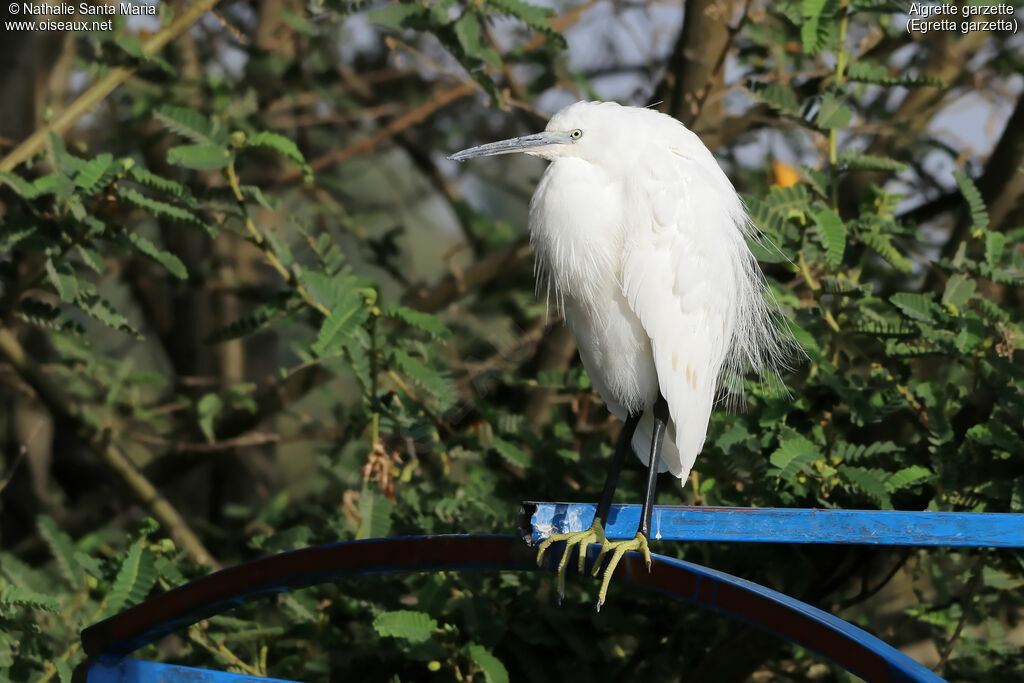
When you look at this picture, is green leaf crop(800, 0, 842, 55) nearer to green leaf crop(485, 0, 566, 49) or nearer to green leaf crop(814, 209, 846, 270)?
green leaf crop(814, 209, 846, 270)

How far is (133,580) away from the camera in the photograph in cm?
199

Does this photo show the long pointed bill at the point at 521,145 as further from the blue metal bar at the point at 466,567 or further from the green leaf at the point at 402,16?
the blue metal bar at the point at 466,567

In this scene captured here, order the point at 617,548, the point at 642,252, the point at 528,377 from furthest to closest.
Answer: the point at 528,377 → the point at 642,252 → the point at 617,548

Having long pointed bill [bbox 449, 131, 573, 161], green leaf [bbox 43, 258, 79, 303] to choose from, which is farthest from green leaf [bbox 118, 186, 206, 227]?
long pointed bill [bbox 449, 131, 573, 161]

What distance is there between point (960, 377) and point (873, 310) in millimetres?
579

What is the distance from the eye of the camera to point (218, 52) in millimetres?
3982

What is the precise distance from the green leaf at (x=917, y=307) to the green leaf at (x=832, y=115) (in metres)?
0.39

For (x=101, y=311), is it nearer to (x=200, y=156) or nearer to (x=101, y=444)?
(x=200, y=156)

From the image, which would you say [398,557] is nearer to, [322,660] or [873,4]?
[322,660]

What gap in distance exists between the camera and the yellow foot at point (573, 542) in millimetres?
1570

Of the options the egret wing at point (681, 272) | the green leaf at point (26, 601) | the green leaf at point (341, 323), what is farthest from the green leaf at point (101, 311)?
the egret wing at point (681, 272)

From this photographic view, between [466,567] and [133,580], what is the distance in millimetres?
822

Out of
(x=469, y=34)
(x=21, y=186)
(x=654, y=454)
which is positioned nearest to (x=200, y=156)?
(x=21, y=186)

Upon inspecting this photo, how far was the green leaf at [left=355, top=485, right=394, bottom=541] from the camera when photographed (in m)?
2.12
